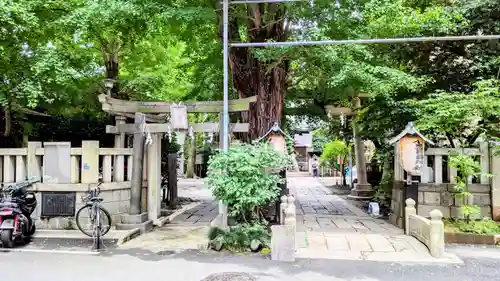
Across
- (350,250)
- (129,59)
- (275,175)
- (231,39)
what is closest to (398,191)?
(350,250)

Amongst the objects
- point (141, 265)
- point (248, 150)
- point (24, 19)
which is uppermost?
point (24, 19)

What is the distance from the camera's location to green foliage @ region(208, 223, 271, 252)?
7.72 metres

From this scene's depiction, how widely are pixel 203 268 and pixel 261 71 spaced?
6621 millimetres

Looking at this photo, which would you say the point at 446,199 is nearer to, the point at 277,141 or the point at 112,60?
the point at 277,141

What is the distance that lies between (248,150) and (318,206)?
7300 millimetres

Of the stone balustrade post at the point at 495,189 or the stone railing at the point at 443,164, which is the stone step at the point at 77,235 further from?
the stone balustrade post at the point at 495,189

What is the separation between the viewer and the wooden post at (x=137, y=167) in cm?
988

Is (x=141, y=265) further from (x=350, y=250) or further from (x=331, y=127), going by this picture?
(x=331, y=127)

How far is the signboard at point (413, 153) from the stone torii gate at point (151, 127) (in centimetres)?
386

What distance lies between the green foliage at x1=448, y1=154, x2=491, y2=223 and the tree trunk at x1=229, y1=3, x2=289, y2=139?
4.97 metres

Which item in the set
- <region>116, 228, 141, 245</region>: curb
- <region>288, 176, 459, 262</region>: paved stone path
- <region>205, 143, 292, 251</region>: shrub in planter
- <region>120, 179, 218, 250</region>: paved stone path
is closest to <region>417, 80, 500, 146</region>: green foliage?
<region>288, 176, 459, 262</region>: paved stone path

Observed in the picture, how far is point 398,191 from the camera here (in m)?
10.4

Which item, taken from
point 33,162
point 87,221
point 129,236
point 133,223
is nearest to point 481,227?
point 129,236

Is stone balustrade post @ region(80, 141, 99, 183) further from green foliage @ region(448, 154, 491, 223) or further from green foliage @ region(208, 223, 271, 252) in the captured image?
green foliage @ region(448, 154, 491, 223)
